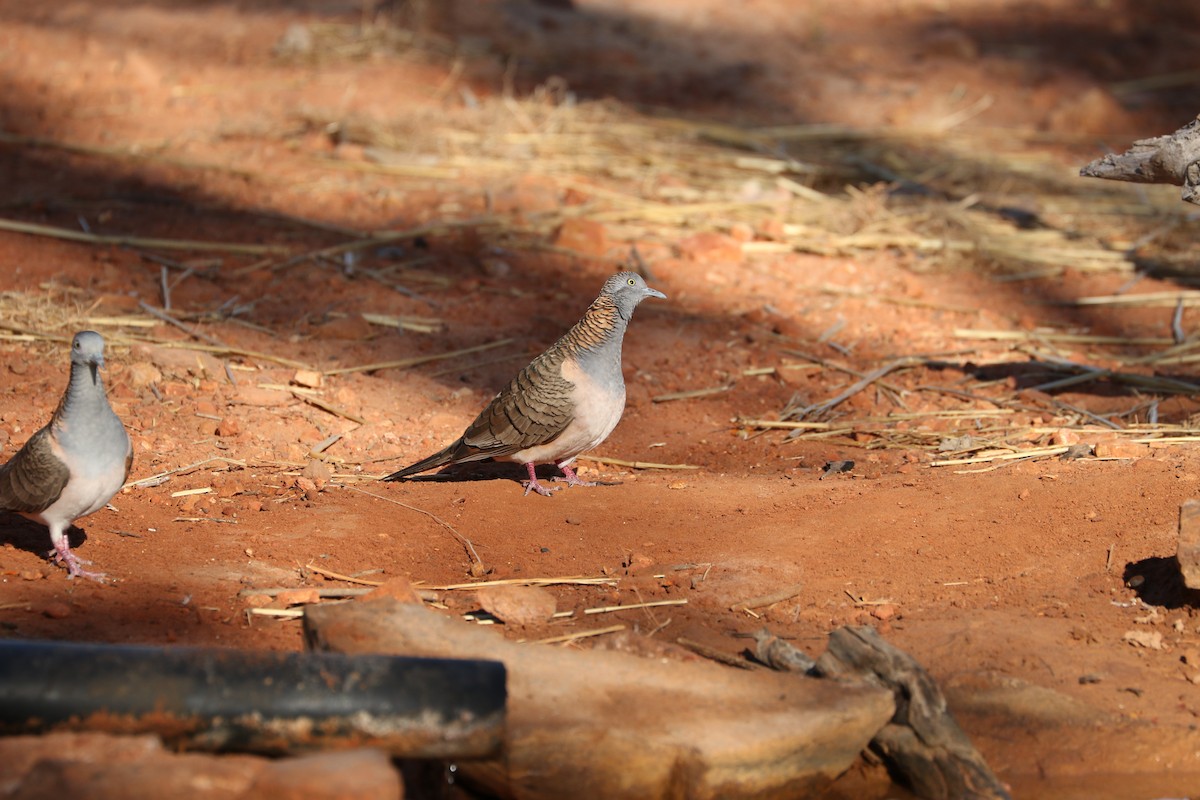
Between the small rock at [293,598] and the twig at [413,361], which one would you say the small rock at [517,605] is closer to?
the small rock at [293,598]

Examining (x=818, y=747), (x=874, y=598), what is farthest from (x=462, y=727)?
(x=874, y=598)

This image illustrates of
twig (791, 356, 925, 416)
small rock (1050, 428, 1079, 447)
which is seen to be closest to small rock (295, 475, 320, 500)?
twig (791, 356, 925, 416)

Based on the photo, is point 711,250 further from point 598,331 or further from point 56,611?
point 56,611

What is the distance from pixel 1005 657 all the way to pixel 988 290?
4961 millimetres

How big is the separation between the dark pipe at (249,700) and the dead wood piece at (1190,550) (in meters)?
2.52

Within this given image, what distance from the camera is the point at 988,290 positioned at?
344 inches

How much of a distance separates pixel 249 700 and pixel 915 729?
1.96 metres

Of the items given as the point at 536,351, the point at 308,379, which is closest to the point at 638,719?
the point at 308,379

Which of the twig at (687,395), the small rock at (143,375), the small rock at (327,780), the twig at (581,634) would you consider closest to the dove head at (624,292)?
the twig at (687,395)

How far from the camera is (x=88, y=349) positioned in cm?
440

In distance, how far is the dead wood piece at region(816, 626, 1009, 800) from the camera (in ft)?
11.9

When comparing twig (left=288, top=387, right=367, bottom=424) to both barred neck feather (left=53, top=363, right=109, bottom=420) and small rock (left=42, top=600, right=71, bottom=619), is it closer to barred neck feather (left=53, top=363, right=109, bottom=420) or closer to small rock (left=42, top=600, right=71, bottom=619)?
barred neck feather (left=53, top=363, right=109, bottom=420)

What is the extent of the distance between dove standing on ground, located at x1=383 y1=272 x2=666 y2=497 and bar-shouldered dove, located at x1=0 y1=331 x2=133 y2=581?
62.1 inches

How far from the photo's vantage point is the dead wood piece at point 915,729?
11.9ft
